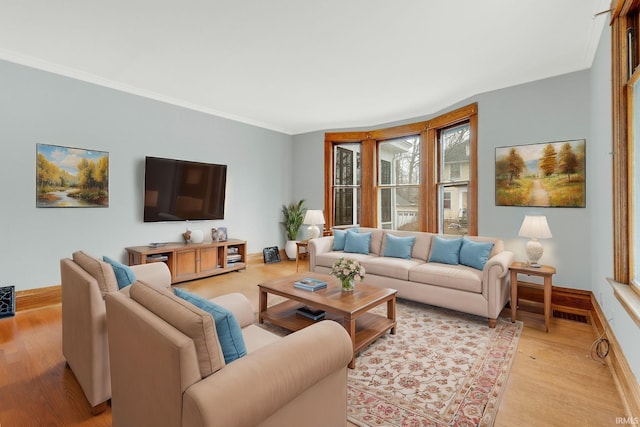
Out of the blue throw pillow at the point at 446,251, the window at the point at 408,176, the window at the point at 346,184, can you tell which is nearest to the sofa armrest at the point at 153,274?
the blue throw pillow at the point at 446,251

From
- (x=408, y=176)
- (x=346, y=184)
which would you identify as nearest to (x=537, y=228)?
(x=408, y=176)

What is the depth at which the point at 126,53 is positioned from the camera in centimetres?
339

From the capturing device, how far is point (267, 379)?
1.14 meters

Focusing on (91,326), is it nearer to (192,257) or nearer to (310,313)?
(310,313)

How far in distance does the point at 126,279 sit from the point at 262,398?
1532mm

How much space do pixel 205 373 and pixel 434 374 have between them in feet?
6.09

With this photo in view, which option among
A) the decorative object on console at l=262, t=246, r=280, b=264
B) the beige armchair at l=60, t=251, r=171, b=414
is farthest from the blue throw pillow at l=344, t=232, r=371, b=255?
the beige armchair at l=60, t=251, r=171, b=414

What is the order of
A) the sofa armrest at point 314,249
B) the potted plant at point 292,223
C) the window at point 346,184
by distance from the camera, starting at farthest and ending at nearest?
the potted plant at point 292,223 → the window at point 346,184 → the sofa armrest at point 314,249

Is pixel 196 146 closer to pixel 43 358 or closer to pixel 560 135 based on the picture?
pixel 43 358

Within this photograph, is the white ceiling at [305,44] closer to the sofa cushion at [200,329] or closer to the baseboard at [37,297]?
the sofa cushion at [200,329]

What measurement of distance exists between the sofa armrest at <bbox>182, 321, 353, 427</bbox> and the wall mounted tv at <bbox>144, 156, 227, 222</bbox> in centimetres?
409

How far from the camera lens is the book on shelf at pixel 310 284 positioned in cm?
304

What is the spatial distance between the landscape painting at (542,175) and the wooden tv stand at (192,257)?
4199 mm

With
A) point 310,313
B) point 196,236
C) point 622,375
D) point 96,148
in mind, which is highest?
point 96,148
